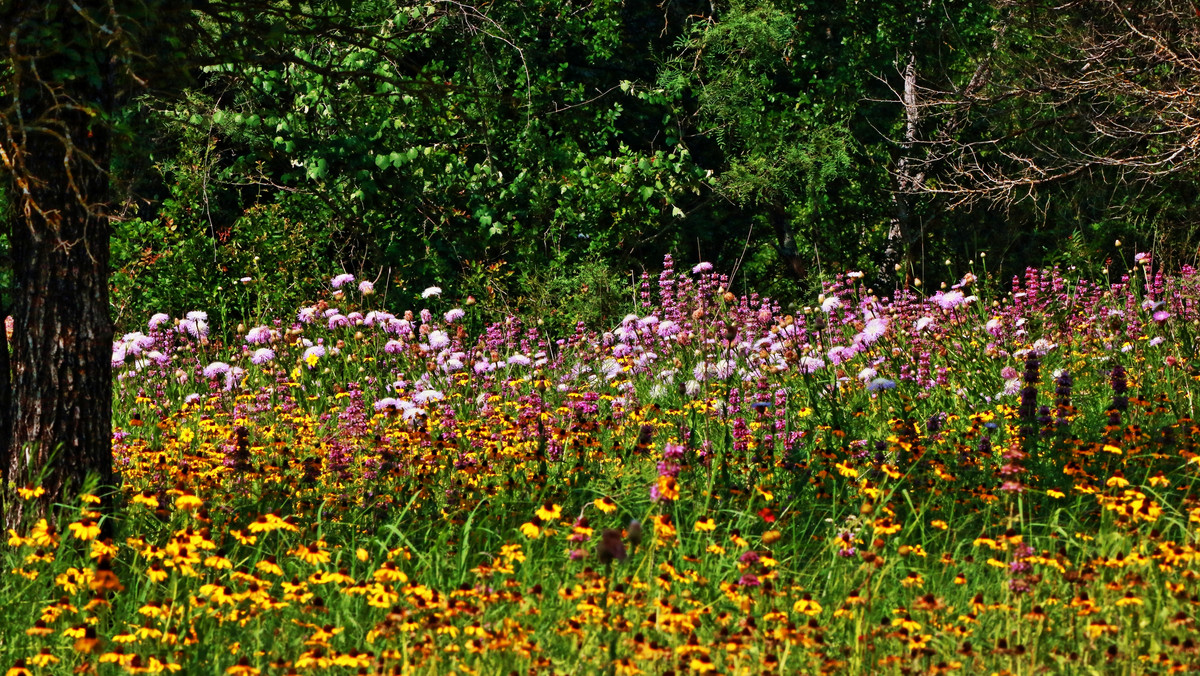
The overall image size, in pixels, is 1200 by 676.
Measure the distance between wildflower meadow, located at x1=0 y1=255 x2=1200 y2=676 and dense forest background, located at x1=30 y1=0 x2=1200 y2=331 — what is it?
219 centimetres

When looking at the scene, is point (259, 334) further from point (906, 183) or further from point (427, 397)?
point (906, 183)

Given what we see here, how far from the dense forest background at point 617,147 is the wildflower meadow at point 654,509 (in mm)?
2191

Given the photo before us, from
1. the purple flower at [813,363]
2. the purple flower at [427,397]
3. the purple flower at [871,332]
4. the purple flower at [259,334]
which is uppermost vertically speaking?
the purple flower at [259,334]

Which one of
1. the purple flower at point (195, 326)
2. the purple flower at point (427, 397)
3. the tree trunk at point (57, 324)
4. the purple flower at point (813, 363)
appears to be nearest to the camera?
the tree trunk at point (57, 324)

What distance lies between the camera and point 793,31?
11852 millimetres

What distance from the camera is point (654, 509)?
4.54m

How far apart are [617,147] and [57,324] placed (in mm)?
8572

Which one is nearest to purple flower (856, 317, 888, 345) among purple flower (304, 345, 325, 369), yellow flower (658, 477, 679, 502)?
yellow flower (658, 477, 679, 502)

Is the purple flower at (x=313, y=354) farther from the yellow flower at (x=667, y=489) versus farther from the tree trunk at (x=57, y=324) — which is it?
the yellow flower at (x=667, y=489)

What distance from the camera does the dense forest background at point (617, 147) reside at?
1046 centimetres

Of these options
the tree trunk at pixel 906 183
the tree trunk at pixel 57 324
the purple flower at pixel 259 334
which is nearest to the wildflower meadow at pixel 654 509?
the tree trunk at pixel 57 324

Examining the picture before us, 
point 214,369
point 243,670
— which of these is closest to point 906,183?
point 214,369

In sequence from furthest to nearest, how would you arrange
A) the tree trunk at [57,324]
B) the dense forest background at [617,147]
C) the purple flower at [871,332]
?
the dense forest background at [617,147], the purple flower at [871,332], the tree trunk at [57,324]

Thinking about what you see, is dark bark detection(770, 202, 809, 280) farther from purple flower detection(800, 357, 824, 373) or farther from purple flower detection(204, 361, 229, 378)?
purple flower detection(204, 361, 229, 378)
